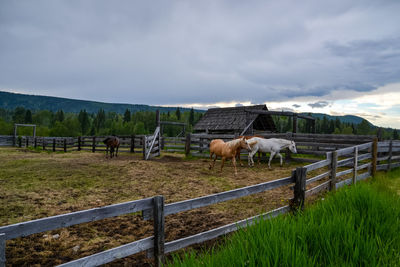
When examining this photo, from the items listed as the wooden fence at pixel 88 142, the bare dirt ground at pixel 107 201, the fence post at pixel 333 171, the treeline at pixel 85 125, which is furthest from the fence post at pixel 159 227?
the treeline at pixel 85 125

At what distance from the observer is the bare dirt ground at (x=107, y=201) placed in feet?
12.2

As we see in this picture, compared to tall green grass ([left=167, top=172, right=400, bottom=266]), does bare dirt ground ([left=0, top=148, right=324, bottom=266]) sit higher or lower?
lower

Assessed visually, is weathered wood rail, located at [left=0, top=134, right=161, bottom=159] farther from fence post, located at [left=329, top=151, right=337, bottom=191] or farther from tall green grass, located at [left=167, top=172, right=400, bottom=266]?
tall green grass, located at [left=167, top=172, right=400, bottom=266]

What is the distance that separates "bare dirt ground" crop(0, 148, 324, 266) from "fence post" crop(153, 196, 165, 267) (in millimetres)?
665

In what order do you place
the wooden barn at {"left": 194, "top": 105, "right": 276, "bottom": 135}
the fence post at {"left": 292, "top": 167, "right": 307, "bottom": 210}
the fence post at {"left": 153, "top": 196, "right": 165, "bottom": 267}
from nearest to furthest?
the fence post at {"left": 153, "top": 196, "right": 165, "bottom": 267} < the fence post at {"left": 292, "top": 167, "right": 307, "bottom": 210} < the wooden barn at {"left": 194, "top": 105, "right": 276, "bottom": 135}

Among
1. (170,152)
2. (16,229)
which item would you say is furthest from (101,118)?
(16,229)

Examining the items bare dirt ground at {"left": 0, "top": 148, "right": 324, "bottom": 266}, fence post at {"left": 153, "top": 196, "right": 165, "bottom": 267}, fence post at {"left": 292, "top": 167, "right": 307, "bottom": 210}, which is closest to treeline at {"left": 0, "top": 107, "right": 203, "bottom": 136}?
bare dirt ground at {"left": 0, "top": 148, "right": 324, "bottom": 266}

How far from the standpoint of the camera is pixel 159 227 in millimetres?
2791

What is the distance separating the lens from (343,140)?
1145 cm

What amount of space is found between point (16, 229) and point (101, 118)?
128 metres

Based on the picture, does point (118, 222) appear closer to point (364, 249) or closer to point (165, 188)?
point (165, 188)

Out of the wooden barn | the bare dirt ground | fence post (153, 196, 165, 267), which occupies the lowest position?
the bare dirt ground

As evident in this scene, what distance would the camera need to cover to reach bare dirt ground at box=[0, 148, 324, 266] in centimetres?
373

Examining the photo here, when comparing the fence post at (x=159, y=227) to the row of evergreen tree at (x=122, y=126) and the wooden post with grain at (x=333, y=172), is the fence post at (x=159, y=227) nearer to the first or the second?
the wooden post with grain at (x=333, y=172)
